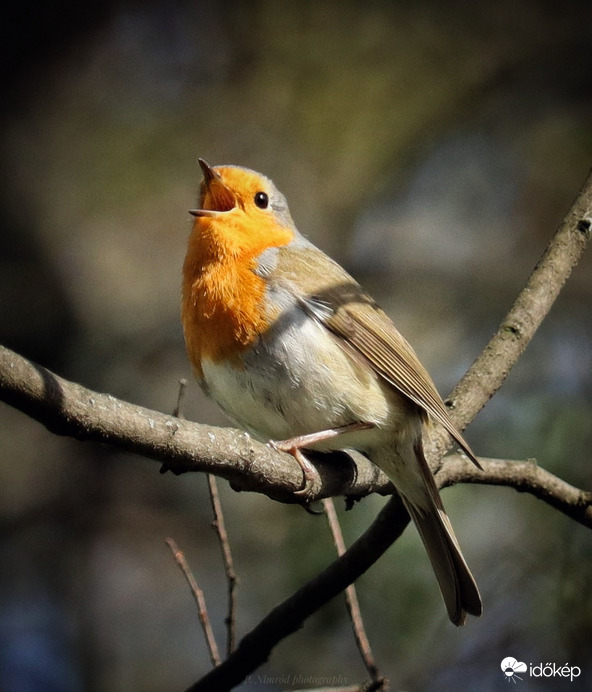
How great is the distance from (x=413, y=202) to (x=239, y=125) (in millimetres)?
1469

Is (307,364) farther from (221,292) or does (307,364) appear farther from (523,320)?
(523,320)

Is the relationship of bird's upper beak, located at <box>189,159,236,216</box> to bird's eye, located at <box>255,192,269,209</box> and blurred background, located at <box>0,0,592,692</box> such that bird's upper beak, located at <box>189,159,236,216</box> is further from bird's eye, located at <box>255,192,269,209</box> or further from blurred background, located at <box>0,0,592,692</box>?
blurred background, located at <box>0,0,592,692</box>

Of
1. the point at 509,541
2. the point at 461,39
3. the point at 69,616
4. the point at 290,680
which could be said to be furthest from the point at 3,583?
the point at 461,39

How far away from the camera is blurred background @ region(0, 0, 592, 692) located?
5.32 meters

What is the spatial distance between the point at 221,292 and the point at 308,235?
11.3 ft

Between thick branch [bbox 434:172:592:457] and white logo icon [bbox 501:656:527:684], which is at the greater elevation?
thick branch [bbox 434:172:592:457]

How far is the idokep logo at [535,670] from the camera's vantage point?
4.65 meters

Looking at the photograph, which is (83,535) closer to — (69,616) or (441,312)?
(69,616)

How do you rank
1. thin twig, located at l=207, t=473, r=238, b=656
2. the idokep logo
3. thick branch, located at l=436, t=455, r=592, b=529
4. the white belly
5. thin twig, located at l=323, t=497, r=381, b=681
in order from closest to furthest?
thin twig, located at l=323, t=497, r=381, b=681, thin twig, located at l=207, t=473, r=238, b=656, the white belly, thick branch, located at l=436, t=455, r=592, b=529, the idokep logo

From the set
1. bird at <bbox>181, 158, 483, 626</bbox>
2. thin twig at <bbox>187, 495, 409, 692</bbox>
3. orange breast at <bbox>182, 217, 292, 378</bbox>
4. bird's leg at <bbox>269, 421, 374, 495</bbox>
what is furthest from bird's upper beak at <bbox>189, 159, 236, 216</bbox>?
thin twig at <bbox>187, 495, 409, 692</bbox>

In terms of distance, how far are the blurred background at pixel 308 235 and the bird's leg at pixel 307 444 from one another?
2035 millimetres

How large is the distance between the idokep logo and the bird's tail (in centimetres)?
138

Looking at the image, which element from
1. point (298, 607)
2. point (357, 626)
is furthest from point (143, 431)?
point (357, 626)

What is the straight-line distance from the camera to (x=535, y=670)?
15.4ft
